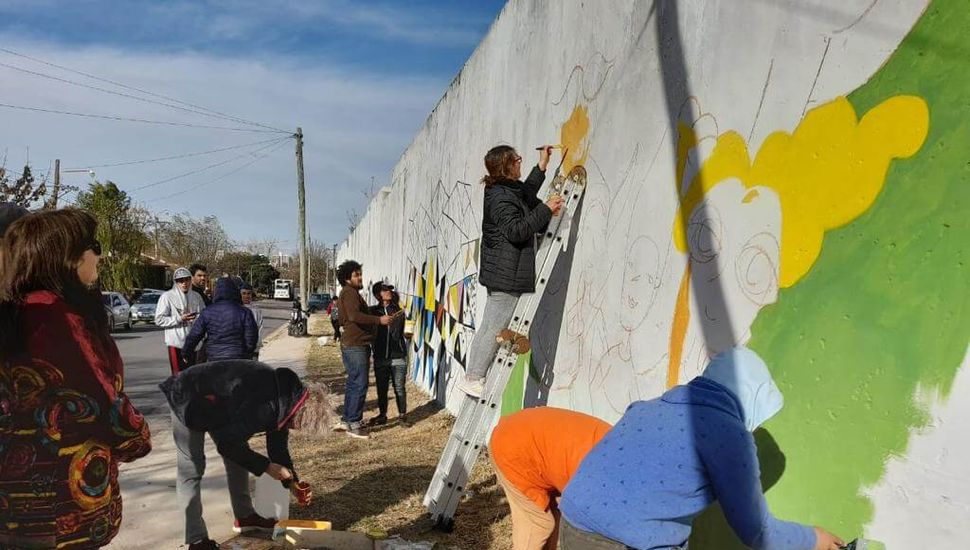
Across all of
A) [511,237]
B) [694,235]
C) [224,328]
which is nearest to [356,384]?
[224,328]

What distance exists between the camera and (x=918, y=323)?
2.00 metres

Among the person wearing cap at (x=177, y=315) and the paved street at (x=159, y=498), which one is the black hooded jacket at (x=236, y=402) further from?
the person wearing cap at (x=177, y=315)

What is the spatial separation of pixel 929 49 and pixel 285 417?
134 inches

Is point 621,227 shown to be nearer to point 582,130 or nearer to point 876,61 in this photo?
point 582,130

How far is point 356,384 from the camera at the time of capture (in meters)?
7.30

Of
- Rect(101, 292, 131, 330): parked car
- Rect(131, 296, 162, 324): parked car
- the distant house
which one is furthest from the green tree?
Rect(101, 292, 131, 330): parked car

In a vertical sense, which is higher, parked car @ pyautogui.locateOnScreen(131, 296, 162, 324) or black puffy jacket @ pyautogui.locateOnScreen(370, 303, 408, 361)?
black puffy jacket @ pyautogui.locateOnScreen(370, 303, 408, 361)

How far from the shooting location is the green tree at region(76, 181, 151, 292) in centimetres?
3294

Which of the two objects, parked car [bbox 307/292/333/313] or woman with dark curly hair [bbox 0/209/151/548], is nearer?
woman with dark curly hair [bbox 0/209/151/548]

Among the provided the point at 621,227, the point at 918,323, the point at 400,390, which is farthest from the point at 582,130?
the point at 400,390

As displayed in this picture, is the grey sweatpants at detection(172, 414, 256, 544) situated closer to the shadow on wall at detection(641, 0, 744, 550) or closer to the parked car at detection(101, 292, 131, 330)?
the shadow on wall at detection(641, 0, 744, 550)

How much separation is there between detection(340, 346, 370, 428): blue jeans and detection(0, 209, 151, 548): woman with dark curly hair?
195 inches

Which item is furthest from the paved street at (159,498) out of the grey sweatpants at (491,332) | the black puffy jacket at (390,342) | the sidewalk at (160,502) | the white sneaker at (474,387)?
the black puffy jacket at (390,342)

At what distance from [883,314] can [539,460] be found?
140 centimetres
